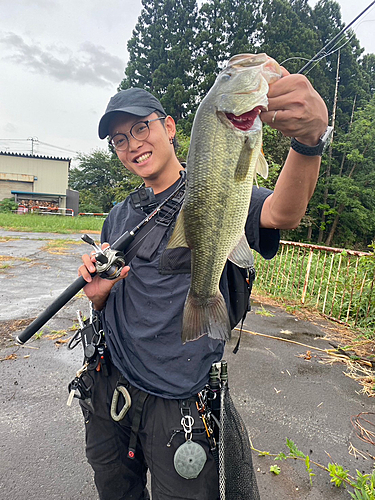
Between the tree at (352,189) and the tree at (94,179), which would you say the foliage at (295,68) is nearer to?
the tree at (352,189)

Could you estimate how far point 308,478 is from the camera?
2855mm

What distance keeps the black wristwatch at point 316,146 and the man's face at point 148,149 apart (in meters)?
0.85

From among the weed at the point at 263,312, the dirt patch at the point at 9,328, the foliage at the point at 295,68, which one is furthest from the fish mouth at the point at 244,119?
the foliage at the point at 295,68

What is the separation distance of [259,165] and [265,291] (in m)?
8.10

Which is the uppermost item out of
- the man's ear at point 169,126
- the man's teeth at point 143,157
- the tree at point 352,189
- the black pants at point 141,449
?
the tree at point 352,189

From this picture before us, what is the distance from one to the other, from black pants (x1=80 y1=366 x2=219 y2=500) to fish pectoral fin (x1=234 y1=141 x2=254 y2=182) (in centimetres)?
117

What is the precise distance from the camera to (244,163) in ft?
4.44

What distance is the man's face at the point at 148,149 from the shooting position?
6.61 feet

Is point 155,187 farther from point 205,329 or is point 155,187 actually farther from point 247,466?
point 247,466

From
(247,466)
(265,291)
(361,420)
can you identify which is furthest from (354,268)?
(247,466)

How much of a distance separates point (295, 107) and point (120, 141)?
4.00 ft

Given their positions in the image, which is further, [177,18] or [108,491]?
[177,18]

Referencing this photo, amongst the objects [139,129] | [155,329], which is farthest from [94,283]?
[139,129]

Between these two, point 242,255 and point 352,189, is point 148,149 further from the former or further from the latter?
point 352,189
